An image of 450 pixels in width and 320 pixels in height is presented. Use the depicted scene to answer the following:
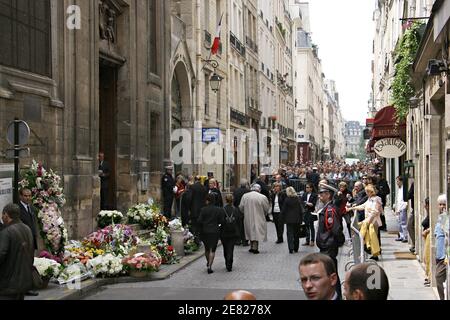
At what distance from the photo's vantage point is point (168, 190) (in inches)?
869

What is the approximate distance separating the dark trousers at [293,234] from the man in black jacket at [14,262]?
944 cm

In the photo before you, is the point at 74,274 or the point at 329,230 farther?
the point at 74,274

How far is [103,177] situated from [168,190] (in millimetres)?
3513

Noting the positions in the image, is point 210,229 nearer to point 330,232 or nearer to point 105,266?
point 105,266

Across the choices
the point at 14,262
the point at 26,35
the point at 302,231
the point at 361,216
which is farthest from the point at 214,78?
the point at 14,262

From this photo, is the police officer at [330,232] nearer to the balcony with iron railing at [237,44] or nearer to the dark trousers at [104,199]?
the dark trousers at [104,199]

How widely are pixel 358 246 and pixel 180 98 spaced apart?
16537 millimetres

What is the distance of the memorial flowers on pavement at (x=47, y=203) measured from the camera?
12.8m

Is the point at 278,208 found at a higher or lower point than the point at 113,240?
higher

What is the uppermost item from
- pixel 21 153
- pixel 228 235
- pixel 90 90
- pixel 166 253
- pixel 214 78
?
pixel 214 78

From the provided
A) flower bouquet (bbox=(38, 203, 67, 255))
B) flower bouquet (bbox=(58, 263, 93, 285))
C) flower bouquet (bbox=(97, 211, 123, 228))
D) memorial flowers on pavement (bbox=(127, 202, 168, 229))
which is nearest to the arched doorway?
memorial flowers on pavement (bbox=(127, 202, 168, 229))

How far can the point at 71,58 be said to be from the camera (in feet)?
52.6
